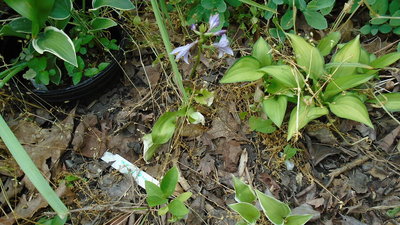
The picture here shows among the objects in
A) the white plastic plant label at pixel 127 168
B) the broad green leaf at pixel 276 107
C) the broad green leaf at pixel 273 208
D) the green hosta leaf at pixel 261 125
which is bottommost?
the white plastic plant label at pixel 127 168

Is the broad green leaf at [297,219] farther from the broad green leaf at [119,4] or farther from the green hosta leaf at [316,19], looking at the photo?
the broad green leaf at [119,4]

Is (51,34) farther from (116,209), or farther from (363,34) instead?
(363,34)

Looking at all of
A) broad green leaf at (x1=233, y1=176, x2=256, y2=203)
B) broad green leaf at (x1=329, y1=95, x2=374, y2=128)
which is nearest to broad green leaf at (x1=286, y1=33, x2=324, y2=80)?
broad green leaf at (x1=329, y1=95, x2=374, y2=128)

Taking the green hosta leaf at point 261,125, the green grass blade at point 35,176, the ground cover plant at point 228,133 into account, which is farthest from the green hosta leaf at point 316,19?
the green grass blade at point 35,176

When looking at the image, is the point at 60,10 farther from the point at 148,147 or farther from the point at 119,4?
the point at 148,147

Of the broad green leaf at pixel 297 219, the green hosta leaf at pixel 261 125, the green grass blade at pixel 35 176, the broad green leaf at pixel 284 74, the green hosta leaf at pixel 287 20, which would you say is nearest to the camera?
the green grass blade at pixel 35 176

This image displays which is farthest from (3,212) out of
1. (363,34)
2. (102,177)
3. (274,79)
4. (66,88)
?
(363,34)
